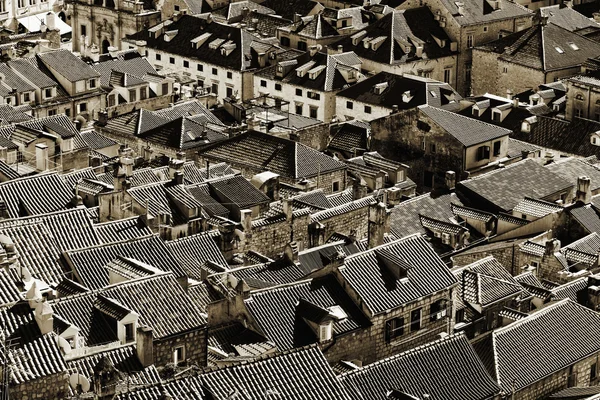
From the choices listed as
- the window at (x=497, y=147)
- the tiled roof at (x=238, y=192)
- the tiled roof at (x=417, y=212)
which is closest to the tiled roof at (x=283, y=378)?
the tiled roof at (x=238, y=192)

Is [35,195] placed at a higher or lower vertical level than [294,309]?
lower

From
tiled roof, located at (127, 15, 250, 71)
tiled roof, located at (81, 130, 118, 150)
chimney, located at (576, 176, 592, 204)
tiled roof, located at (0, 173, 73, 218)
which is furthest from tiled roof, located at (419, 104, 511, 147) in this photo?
tiled roof, located at (0, 173, 73, 218)

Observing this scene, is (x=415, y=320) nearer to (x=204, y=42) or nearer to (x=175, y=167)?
(x=175, y=167)

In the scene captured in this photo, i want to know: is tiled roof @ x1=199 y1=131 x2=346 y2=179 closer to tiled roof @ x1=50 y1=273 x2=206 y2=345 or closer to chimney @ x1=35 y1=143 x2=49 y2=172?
chimney @ x1=35 y1=143 x2=49 y2=172

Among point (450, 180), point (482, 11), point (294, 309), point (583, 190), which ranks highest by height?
point (294, 309)

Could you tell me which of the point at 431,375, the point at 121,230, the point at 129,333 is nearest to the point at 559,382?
the point at 431,375

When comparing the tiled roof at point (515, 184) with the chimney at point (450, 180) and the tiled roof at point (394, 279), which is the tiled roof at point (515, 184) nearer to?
the chimney at point (450, 180)

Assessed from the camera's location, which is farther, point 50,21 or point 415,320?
point 50,21

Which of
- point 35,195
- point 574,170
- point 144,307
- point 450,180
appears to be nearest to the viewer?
point 144,307
